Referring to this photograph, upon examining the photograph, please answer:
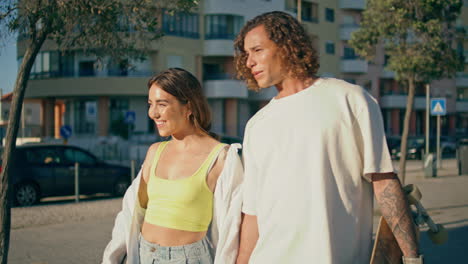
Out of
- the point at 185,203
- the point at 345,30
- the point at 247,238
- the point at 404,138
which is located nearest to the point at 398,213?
the point at 247,238

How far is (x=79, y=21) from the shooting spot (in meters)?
6.09

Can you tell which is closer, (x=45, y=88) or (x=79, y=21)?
(x=79, y=21)

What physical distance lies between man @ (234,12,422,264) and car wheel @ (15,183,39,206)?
1242cm

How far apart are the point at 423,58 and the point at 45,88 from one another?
35060 millimetres

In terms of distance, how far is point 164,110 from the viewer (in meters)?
3.26

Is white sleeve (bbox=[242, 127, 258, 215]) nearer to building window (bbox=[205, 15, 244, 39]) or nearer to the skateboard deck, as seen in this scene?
the skateboard deck

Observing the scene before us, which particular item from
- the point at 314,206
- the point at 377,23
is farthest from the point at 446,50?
the point at 314,206

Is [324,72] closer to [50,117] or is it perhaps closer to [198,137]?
[50,117]

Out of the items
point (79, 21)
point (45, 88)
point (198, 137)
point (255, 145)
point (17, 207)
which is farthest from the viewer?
point (45, 88)

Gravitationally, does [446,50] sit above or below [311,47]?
above

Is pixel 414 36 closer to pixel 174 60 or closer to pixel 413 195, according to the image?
pixel 413 195

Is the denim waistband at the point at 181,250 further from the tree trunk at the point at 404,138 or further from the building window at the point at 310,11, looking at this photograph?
the building window at the point at 310,11

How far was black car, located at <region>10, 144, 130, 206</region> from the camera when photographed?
13.8 metres

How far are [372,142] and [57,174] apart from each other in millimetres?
13226
